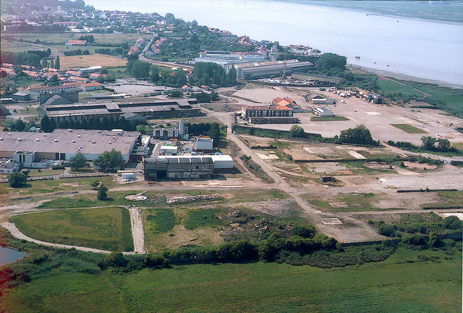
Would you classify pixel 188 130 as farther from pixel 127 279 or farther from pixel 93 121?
pixel 127 279

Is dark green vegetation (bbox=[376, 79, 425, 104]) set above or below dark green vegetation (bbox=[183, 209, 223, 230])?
above

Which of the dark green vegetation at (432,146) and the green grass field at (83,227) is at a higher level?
the dark green vegetation at (432,146)

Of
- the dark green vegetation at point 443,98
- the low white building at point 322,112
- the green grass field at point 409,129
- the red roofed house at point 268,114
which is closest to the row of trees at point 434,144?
the green grass field at point 409,129

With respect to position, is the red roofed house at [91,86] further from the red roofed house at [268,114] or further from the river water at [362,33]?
the river water at [362,33]

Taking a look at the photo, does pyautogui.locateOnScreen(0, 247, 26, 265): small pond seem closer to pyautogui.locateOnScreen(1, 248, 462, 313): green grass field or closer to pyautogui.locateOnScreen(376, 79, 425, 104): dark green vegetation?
pyautogui.locateOnScreen(1, 248, 462, 313): green grass field

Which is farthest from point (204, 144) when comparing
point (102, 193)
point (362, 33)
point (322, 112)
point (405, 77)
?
point (362, 33)

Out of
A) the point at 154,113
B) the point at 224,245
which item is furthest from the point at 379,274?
the point at 154,113

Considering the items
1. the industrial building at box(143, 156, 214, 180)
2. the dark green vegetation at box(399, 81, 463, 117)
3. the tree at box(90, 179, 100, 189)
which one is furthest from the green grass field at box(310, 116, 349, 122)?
the tree at box(90, 179, 100, 189)
